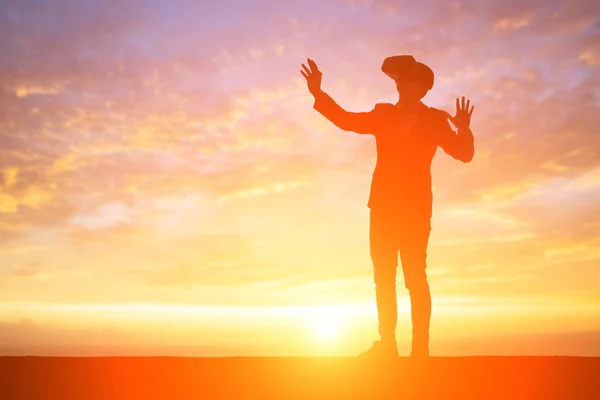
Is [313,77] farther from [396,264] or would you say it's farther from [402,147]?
[396,264]

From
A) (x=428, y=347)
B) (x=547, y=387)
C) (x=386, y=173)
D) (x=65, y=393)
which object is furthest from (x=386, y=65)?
(x=65, y=393)

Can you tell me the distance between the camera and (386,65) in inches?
316

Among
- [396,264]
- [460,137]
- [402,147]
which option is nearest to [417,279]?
[396,264]

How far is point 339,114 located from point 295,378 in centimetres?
316

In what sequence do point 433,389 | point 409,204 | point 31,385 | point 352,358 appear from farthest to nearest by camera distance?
1. point 352,358
2. point 409,204
3. point 31,385
4. point 433,389

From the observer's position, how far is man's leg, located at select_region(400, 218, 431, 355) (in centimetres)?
786

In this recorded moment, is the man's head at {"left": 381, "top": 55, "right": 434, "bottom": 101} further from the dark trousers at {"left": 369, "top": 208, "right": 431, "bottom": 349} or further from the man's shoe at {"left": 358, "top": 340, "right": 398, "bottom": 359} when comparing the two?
the man's shoe at {"left": 358, "top": 340, "right": 398, "bottom": 359}

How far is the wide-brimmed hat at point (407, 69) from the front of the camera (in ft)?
26.1

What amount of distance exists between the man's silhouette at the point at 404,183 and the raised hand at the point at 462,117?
0.6 inches

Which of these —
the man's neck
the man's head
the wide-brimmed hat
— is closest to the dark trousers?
the man's neck

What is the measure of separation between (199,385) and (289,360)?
7.58 ft

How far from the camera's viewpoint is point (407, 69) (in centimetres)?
796

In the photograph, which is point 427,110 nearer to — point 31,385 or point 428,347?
point 428,347

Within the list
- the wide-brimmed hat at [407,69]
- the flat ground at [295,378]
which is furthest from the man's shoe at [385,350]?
the wide-brimmed hat at [407,69]
